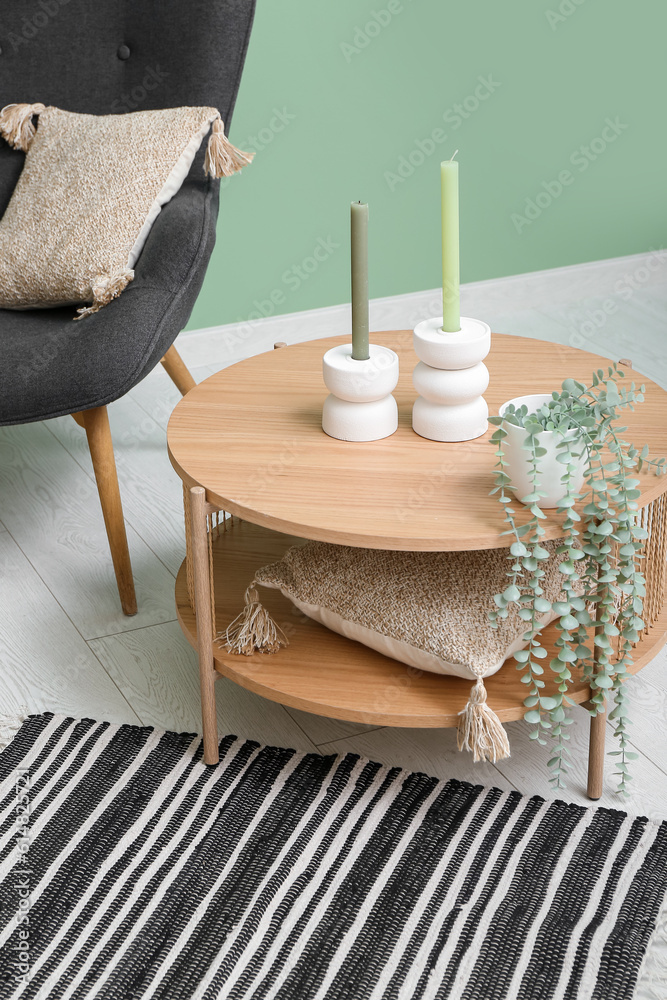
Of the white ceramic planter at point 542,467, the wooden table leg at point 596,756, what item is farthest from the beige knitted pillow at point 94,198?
the wooden table leg at point 596,756

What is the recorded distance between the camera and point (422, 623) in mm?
1105

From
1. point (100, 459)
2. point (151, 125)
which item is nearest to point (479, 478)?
point (100, 459)

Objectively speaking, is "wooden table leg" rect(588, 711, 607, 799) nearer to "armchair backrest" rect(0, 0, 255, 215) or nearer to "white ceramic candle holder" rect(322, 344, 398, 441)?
"white ceramic candle holder" rect(322, 344, 398, 441)

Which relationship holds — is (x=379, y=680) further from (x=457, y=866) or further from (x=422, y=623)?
(x=457, y=866)

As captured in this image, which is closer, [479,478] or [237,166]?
[479,478]

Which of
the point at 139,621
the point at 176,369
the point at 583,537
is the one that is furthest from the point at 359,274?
the point at 176,369

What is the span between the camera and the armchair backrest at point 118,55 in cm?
174

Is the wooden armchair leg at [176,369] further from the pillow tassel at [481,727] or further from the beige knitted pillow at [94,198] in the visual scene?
the pillow tassel at [481,727]

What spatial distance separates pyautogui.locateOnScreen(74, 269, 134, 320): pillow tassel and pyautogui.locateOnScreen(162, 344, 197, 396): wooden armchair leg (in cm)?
31

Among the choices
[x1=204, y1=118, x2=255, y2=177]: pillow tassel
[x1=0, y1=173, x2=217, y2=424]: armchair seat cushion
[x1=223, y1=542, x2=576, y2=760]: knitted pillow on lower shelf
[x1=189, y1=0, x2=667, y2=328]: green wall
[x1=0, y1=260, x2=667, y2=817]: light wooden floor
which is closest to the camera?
[x1=223, y1=542, x2=576, y2=760]: knitted pillow on lower shelf

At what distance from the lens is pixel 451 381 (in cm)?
112

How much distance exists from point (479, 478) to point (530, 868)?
16.2 inches

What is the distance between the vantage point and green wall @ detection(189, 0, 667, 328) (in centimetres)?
223

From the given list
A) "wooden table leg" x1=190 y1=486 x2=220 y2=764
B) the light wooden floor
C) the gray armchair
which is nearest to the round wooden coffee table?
"wooden table leg" x1=190 y1=486 x2=220 y2=764
